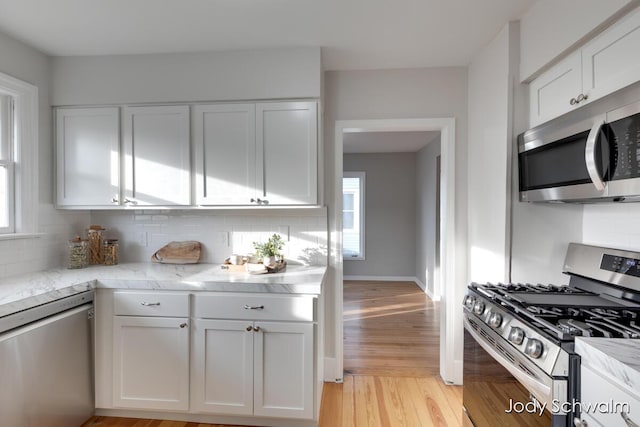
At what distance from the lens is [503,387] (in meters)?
1.27

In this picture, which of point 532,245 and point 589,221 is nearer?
point 589,221

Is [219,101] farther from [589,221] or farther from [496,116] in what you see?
[589,221]

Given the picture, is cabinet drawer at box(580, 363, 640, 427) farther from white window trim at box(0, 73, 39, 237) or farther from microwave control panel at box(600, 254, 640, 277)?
white window trim at box(0, 73, 39, 237)

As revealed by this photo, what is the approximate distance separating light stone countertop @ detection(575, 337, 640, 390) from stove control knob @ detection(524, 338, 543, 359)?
10cm

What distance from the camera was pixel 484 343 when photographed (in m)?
1.40

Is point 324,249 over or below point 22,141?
below

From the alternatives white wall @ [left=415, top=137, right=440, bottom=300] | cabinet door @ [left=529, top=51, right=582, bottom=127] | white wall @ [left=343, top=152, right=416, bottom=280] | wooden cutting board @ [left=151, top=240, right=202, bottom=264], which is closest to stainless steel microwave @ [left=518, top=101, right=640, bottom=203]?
cabinet door @ [left=529, top=51, right=582, bottom=127]

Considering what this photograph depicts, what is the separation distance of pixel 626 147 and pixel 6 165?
3.27m

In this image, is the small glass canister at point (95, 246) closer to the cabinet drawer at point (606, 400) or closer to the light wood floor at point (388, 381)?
the light wood floor at point (388, 381)

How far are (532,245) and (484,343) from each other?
0.76 meters

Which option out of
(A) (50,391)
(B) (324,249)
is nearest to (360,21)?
(B) (324,249)

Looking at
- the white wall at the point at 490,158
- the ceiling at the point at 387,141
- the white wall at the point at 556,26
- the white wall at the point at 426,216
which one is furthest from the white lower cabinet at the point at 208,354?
the white wall at the point at 426,216

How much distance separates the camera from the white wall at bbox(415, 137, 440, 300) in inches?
189

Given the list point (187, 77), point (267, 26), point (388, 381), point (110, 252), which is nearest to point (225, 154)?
point (187, 77)
